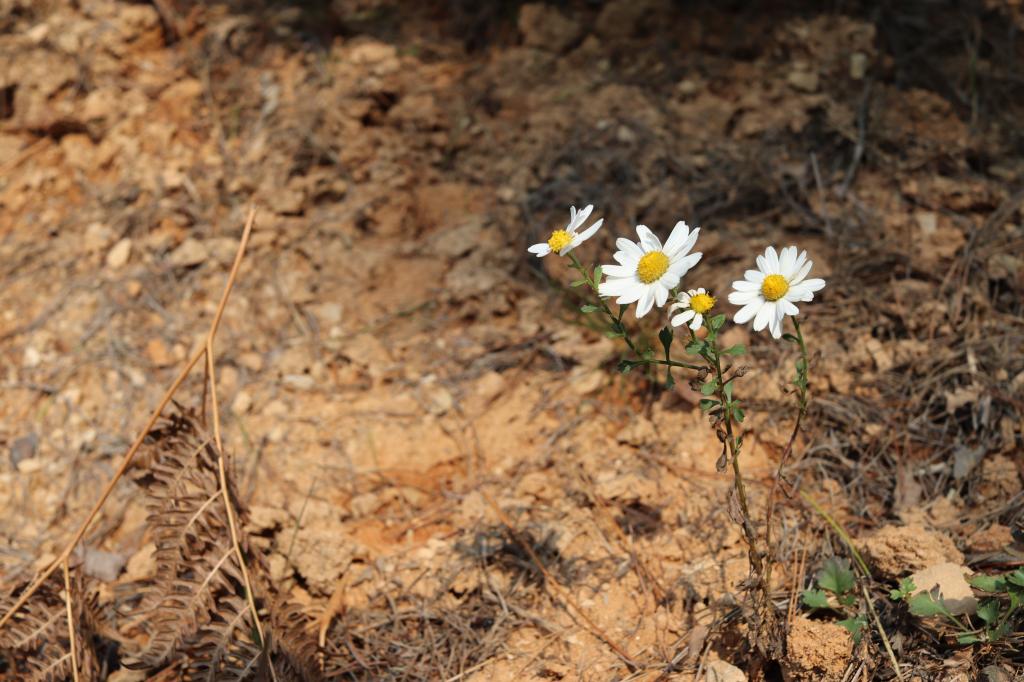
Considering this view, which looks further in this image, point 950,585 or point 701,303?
point 950,585

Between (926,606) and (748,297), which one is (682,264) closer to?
(748,297)

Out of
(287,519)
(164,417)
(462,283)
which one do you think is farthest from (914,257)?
(164,417)

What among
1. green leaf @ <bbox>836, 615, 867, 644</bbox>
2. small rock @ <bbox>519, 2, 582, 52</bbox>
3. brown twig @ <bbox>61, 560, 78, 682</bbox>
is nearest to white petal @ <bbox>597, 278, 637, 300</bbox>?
green leaf @ <bbox>836, 615, 867, 644</bbox>

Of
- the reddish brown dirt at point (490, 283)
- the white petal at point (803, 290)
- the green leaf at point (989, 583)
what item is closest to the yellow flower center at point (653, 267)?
the white petal at point (803, 290)

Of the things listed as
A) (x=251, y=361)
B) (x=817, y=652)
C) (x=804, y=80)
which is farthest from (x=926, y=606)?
(x=251, y=361)

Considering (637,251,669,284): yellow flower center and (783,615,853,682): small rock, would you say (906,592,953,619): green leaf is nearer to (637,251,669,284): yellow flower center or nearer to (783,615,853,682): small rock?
(783,615,853,682): small rock

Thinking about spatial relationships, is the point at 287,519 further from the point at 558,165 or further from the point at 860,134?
the point at 860,134
